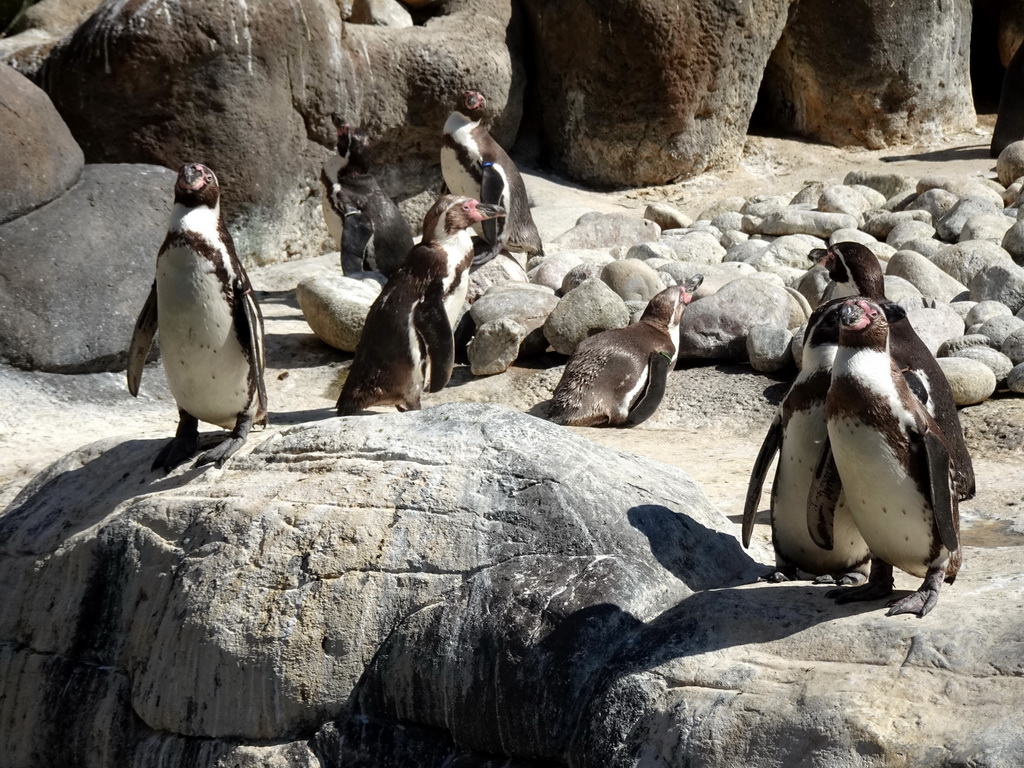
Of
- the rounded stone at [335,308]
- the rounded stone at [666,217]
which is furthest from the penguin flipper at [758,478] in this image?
the rounded stone at [666,217]

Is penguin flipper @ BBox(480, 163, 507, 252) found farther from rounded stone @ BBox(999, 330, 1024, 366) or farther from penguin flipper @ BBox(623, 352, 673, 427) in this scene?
rounded stone @ BBox(999, 330, 1024, 366)

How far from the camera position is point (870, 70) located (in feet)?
50.0

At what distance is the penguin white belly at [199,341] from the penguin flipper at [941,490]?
102 inches

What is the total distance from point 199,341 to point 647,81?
10.2 meters

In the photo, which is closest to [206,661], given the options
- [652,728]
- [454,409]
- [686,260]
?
[454,409]

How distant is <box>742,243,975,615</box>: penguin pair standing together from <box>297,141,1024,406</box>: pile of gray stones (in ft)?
10.2

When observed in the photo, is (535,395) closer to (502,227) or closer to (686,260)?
(502,227)

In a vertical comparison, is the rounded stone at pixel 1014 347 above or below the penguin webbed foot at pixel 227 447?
below

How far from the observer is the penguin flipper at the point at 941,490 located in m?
3.01

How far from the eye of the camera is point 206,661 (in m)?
3.64

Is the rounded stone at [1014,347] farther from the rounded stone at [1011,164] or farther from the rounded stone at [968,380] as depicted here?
the rounded stone at [1011,164]

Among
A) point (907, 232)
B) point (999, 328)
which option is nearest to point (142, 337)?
point (999, 328)

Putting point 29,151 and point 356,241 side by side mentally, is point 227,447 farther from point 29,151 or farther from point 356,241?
point 356,241

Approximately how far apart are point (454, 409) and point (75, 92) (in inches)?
291
